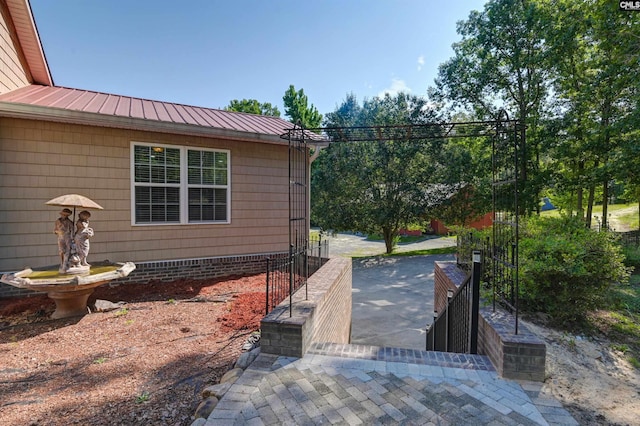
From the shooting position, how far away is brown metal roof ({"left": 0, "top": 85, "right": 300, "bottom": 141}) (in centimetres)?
565

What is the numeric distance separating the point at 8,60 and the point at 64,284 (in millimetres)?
5186

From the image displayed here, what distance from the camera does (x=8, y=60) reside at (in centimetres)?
616

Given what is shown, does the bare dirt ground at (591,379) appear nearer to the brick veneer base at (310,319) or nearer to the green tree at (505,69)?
the brick veneer base at (310,319)

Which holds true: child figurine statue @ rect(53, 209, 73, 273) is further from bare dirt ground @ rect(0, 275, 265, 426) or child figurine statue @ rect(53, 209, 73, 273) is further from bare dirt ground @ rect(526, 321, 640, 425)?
bare dirt ground @ rect(526, 321, 640, 425)

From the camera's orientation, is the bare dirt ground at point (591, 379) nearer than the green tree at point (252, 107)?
Yes

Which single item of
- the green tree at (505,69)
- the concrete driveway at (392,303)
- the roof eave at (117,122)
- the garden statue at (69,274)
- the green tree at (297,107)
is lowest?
the concrete driveway at (392,303)

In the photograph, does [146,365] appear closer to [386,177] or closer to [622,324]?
[622,324]

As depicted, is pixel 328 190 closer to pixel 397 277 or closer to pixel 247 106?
pixel 397 277

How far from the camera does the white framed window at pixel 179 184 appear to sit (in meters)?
6.62

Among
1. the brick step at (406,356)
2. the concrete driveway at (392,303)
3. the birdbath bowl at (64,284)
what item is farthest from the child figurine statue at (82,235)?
the concrete driveway at (392,303)

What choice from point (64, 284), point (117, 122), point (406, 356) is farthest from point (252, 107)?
point (406, 356)

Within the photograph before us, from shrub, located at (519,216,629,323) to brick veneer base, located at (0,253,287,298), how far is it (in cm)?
564

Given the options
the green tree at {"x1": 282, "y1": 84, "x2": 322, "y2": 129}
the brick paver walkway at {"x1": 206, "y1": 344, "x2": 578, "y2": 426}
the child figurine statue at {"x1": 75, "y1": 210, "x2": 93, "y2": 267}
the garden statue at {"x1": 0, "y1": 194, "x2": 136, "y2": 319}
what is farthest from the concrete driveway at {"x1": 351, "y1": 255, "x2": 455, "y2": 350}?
the green tree at {"x1": 282, "y1": 84, "x2": 322, "y2": 129}

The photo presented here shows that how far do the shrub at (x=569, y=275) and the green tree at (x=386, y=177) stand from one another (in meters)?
11.0
